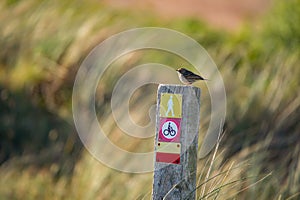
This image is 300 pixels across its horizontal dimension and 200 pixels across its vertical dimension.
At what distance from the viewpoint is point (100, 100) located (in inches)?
360

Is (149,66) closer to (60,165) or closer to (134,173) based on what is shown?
(60,165)

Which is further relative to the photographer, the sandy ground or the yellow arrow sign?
the sandy ground

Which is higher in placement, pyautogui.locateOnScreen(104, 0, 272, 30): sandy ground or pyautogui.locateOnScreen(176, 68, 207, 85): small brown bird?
pyautogui.locateOnScreen(104, 0, 272, 30): sandy ground

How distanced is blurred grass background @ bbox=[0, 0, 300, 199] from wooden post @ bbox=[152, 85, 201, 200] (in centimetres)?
102

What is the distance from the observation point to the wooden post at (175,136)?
15.4 ft

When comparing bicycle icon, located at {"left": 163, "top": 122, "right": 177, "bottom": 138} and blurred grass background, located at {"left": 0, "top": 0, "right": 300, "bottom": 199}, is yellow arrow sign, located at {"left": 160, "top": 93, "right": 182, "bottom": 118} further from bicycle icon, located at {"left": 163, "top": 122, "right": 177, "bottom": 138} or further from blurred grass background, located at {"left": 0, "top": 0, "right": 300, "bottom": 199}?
blurred grass background, located at {"left": 0, "top": 0, "right": 300, "bottom": 199}

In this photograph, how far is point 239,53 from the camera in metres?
9.66

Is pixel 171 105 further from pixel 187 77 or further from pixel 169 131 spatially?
pixel 187 77

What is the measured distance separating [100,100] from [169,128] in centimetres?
448

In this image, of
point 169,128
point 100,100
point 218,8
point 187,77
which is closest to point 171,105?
point 169,128

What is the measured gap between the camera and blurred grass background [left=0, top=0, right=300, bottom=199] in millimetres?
6945

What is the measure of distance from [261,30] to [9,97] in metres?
3.47

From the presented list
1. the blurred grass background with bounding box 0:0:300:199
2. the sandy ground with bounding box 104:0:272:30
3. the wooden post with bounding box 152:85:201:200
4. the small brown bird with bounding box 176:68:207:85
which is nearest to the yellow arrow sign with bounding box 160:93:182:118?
the wooden post with bounding box 152:85:201:200

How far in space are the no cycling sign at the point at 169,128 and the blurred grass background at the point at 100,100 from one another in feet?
3.58
